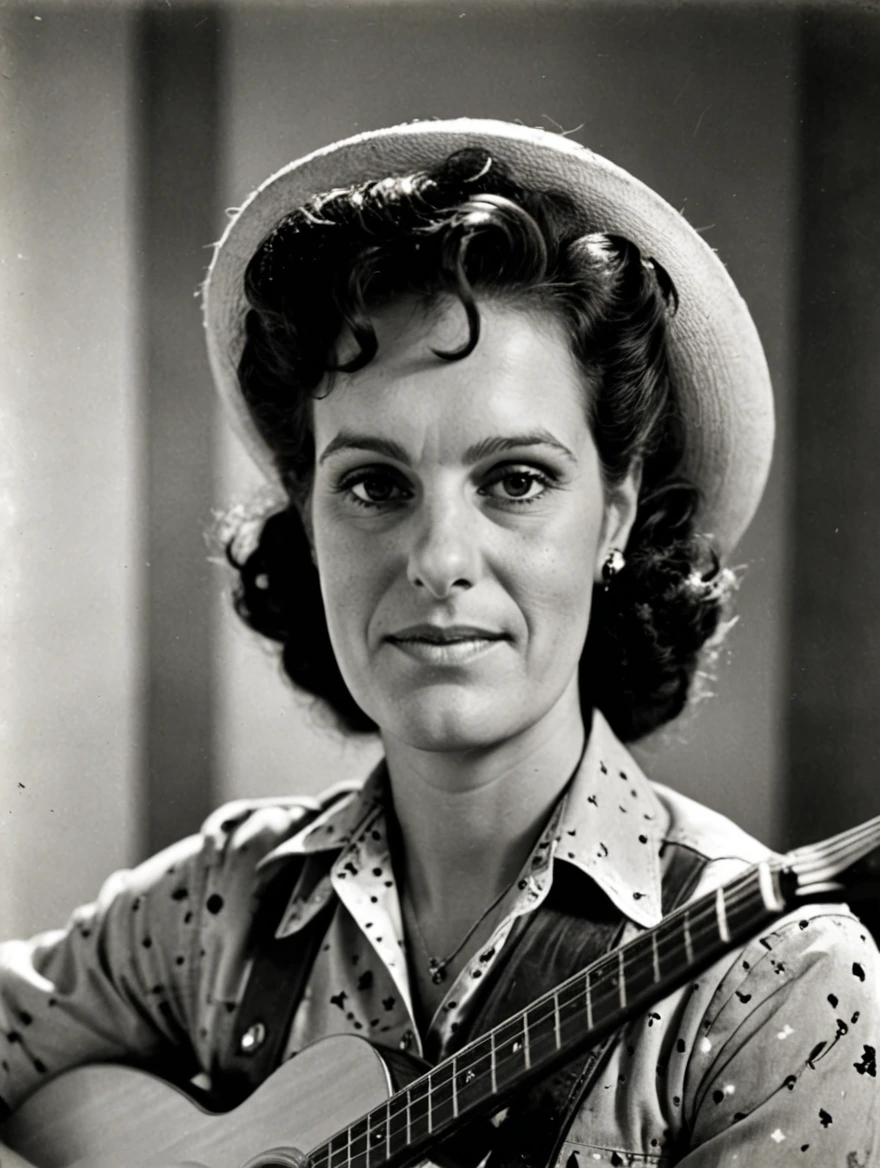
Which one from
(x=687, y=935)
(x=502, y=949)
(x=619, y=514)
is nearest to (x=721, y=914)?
(x=687, y=935)

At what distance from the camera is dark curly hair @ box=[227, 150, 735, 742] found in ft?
2.89

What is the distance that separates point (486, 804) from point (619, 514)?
250 millimetres

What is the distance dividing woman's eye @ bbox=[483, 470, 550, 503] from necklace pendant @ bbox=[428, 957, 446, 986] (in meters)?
0.37

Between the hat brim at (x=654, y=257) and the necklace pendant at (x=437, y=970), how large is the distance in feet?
1.33

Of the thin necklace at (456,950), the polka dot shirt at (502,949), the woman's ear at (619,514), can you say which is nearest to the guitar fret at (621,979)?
the polka dot shirt at (502,949)

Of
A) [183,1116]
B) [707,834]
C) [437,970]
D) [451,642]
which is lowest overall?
[183,1116]

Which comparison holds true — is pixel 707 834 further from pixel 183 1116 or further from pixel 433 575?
pixel 183 1116

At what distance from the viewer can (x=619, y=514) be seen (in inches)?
37.6

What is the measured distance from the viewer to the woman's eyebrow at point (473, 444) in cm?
86

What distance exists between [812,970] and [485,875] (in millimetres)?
260

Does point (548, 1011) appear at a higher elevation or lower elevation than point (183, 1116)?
higher

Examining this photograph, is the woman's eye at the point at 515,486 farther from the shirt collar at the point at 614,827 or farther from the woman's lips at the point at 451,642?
the shirt collar at the point at 614,827

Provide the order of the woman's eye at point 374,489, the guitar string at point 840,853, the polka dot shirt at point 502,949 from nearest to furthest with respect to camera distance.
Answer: the guitar string at point 840,853
the polka dot shirt at point 502,949
the woman's eye at point 374,489

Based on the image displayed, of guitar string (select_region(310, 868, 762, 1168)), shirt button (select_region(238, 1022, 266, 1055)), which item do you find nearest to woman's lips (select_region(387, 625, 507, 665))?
guitar string (select_region(310, 868, 762, 1168))
